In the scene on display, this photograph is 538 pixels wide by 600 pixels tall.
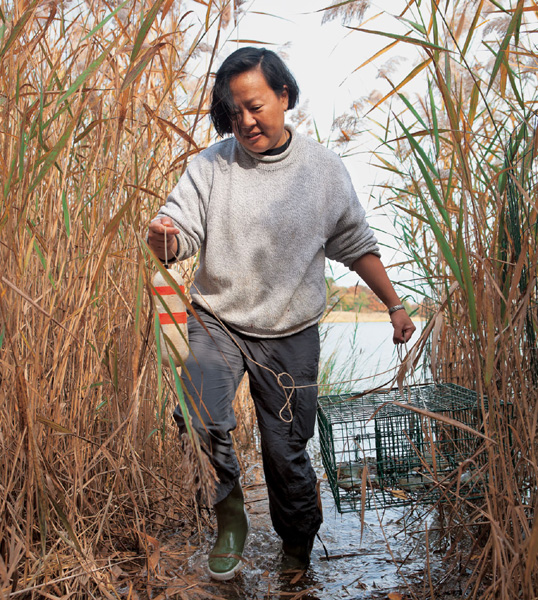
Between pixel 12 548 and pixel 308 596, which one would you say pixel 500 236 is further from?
pixel 12 548

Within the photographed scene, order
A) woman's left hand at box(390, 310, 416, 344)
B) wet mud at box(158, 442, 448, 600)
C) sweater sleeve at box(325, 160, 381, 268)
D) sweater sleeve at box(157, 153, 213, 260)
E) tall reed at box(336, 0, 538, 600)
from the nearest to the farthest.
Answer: tall reed at box(336, 0, 538, 600), wet mud at box(158, 442, 448, 600), sweater sleeve at box(157, 153, 213, 260), woman's left hand at box(390, 310, 416, 344), sweater sleeve at box(325, 160, 381, 268)

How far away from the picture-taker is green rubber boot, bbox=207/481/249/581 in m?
2.00

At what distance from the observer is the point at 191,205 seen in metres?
2.11

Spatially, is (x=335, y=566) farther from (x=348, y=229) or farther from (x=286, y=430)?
(x=348, y=229)

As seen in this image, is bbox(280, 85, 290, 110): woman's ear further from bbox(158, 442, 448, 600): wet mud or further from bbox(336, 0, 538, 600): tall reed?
bbox(158, 442, 448, 600): wet mud

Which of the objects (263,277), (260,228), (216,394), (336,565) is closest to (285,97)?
(260,228)

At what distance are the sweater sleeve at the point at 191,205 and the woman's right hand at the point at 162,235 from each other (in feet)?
0.29

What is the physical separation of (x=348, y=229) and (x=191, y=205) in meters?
0.59

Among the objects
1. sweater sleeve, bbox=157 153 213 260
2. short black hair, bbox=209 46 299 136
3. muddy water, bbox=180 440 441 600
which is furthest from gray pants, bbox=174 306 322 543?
short black hair, bbox=209 46 299 136

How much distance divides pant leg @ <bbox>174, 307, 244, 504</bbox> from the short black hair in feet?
2.41

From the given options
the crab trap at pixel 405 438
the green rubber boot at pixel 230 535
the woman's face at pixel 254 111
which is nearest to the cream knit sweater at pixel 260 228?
the woman's face at pixel 254 111

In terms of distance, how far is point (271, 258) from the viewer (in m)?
2.12

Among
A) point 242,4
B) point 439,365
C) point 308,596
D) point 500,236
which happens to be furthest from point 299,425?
point 242,4

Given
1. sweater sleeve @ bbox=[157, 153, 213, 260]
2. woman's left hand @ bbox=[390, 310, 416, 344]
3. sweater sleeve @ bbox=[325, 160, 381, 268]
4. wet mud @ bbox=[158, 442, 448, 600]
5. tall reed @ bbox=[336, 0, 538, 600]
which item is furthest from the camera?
sweater sleeve @ bbox=[325, 160, 381, 268]
